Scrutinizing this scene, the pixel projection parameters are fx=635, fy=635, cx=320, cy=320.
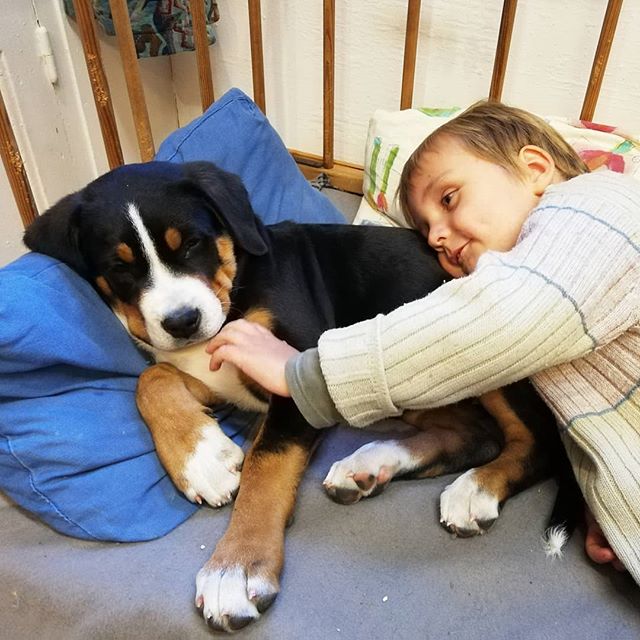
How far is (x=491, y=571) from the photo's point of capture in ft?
3.40

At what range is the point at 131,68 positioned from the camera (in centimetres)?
190

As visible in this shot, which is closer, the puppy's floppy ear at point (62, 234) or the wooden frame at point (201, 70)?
the puppy's floppy ear at point (62, 234)

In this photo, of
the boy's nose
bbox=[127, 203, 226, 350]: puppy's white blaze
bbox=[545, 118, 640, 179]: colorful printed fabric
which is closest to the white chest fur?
bbox=[127, 203, 226, 350]: puppy's white blaze

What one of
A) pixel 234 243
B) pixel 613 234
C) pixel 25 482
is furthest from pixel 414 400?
pixel 25 482

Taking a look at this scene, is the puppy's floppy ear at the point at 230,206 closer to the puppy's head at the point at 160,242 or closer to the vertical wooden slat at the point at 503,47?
the puppy's head at the point at 160,242

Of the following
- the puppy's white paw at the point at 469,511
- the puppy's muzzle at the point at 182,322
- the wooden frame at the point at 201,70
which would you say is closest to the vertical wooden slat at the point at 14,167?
the wooden frame at the point at 201,70

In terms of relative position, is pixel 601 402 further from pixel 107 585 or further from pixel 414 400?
pixel 107 585

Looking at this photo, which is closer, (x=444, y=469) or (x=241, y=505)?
(x=241, y=505)

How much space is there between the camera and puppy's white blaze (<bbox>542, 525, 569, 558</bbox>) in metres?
1.07

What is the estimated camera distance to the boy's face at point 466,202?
4.15ft

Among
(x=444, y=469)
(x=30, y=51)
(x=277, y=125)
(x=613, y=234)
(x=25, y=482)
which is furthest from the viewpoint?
(x=277, y=125)

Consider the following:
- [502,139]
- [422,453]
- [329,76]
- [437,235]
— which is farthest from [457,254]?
[329,76]

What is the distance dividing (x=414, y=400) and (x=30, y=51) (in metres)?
1.86

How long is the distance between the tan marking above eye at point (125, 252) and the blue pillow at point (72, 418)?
0.13m
